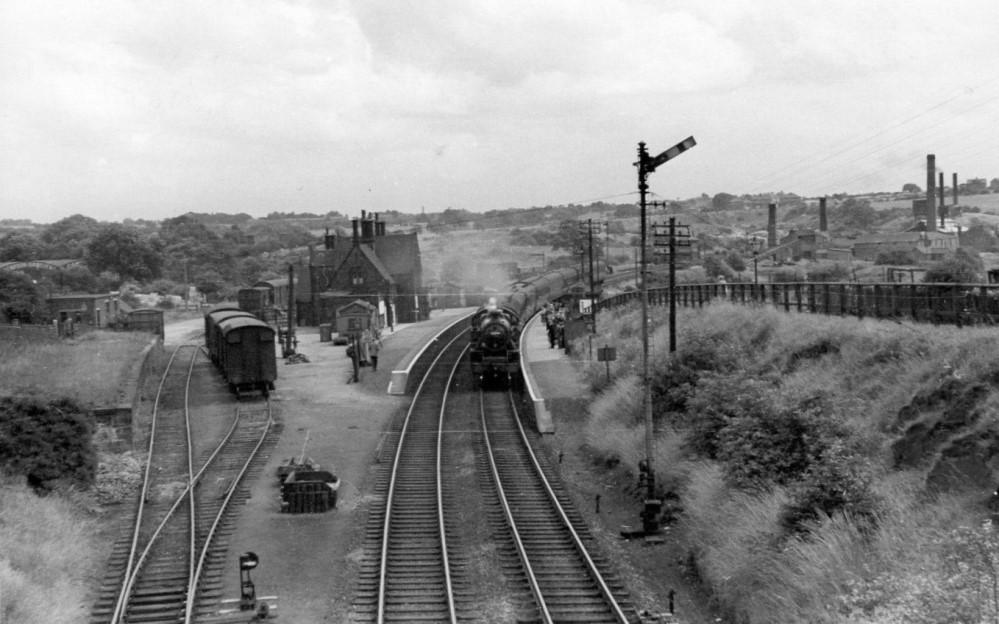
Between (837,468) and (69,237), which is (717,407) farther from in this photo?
(69,237)

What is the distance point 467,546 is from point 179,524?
6536 mm

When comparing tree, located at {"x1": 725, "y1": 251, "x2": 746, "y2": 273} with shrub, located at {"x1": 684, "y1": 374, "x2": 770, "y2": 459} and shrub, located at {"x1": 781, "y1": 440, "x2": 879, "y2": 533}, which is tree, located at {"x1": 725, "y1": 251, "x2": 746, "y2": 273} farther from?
shrub, located at {"x1": 781, "y1": 440, "x2": 879, "y2": 533}

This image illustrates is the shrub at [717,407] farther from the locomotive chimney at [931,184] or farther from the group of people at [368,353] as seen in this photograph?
the locomotive chimney at [931,184]

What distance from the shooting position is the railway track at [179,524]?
14.8 metres

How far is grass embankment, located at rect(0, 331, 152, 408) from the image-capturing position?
2884 centimetres

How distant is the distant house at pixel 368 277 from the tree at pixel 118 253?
38881 millimetres

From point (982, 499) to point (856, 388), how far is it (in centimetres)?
700

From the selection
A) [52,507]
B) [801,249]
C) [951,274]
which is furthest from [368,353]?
[801,249]

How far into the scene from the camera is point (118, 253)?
4158 inches

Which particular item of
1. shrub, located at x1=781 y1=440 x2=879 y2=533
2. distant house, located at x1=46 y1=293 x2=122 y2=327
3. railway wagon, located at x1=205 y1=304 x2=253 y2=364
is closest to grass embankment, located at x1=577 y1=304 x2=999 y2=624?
shrub, located at x1=781 y1=440 x2=879 y2=533

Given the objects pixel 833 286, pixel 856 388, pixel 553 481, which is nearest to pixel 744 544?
pixel 856 388

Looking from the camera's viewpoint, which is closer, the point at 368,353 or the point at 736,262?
the point at 368,353

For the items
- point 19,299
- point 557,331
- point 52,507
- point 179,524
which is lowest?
point 179,524

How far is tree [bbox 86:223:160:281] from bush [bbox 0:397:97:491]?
90626mm
